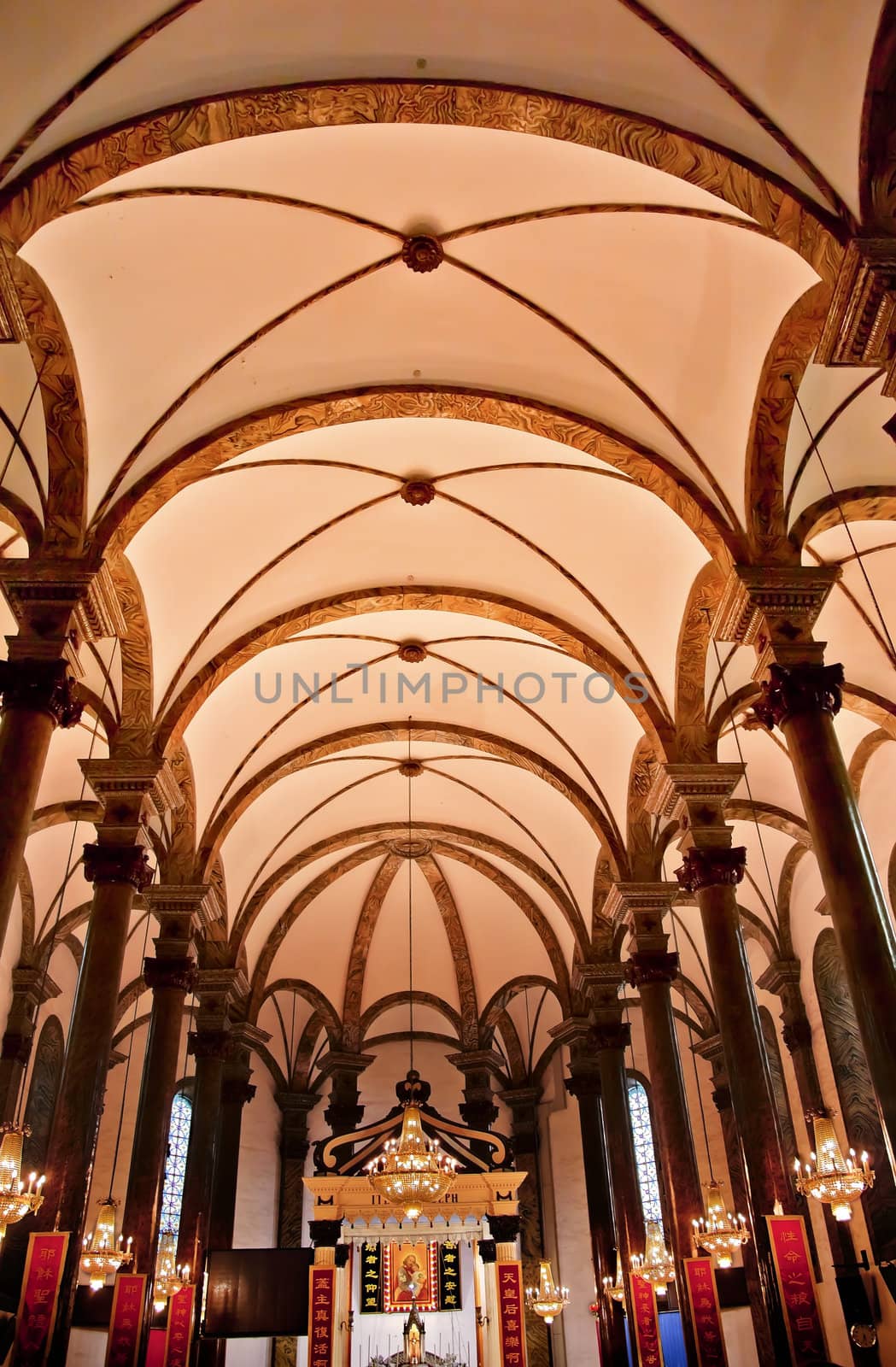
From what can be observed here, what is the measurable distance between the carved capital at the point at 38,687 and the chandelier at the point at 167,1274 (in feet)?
24.5

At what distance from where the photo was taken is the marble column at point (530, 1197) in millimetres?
19234

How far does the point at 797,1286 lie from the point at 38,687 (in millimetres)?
7312

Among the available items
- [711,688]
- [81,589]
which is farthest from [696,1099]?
[81,589]

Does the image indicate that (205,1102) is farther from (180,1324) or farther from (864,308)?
(864,308)

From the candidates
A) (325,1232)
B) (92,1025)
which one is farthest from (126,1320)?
(325,1232)

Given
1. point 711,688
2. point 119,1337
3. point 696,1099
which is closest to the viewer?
point 119,1337

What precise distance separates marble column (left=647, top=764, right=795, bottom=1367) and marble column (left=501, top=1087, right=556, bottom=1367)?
11.3m

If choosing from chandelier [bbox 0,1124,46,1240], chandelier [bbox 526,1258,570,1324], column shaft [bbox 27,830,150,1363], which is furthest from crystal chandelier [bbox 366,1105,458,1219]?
chandelier [bbox 0,1124,46,1240]

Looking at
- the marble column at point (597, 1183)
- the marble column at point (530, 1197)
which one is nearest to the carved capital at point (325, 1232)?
the marble column at point (597, 1183)

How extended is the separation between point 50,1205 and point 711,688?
7.89 meters

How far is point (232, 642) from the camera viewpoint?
12.0 meters

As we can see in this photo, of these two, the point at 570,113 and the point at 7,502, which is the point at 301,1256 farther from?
the point at 570,113

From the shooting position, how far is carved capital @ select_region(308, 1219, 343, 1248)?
1545 cm

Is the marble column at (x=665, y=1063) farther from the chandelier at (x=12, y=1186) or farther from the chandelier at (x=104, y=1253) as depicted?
the chandelier at (x=12, y=1186)
